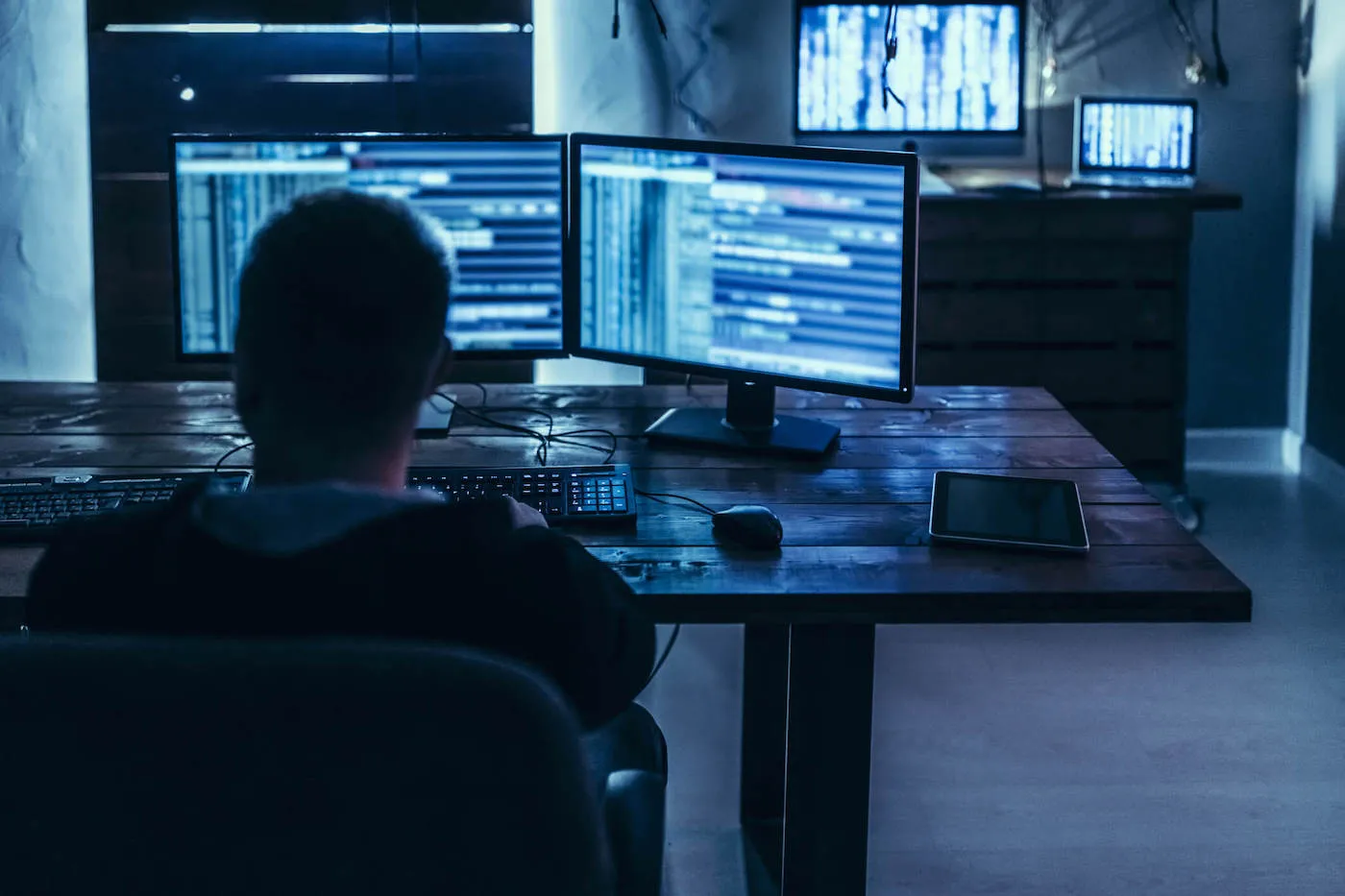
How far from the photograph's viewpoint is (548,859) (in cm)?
95

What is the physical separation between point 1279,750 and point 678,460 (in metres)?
1.35

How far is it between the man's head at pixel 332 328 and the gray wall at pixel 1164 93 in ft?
10.6

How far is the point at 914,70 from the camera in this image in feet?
14.3

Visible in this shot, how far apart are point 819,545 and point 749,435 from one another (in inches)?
17.3

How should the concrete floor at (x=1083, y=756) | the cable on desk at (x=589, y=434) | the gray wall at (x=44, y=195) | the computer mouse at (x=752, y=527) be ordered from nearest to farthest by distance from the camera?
1. the computer mouse at (x=752, y=527)
2. the cable on desk at (x=589, y=434)
3. the concrete floor at (x=1083, y=756)
4. the gray wall at (x=44, y=195)

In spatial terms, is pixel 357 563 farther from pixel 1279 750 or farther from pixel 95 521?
pixel 1279 750

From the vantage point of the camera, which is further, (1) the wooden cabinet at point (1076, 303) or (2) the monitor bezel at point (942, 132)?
(2) the monitor bezel at point (942, 132)

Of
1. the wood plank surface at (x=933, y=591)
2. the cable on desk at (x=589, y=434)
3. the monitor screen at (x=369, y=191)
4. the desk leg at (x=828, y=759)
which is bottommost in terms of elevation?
the desk leg at (x=828, y=759)

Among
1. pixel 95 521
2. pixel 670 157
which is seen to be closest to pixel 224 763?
pixel 95 521

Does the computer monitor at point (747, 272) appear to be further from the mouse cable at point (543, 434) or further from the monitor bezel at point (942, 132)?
the monitor bezel at point (942, 132)

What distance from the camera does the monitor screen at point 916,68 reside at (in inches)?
171

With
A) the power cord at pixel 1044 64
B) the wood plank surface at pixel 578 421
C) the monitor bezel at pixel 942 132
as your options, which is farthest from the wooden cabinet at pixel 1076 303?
the wood plank surface at pixel 578 421

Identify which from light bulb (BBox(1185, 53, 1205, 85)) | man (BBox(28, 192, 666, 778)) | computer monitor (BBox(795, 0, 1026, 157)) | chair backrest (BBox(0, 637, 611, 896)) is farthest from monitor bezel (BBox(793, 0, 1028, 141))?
chair backrest (BBox(0, 637, 611, 896))

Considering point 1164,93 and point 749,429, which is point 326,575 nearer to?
point 749,429
